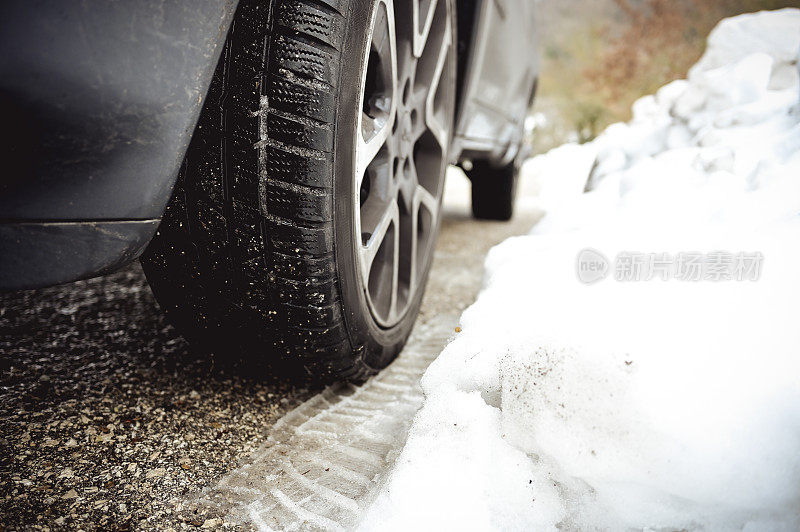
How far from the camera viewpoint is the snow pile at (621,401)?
77 cm

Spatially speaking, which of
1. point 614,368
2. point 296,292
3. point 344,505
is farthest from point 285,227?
point 614,368

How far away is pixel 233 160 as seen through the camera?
861mm

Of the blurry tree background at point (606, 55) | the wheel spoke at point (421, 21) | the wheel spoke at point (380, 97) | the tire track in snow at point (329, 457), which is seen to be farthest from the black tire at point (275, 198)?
the blurry tree background at point (606, 55)

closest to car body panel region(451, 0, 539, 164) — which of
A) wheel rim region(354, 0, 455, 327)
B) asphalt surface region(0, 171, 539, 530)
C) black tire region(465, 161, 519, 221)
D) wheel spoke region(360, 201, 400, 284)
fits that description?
wheel rim region(354, 0, 455, 327)

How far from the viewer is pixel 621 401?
83 centimetres

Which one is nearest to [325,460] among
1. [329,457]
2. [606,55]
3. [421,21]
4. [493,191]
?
[329,457]

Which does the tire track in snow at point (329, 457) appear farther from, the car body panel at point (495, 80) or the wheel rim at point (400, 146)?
the car body panel at point (495, 80)

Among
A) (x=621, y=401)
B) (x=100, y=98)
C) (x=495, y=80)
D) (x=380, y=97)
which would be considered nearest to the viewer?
(x=100, y=98)

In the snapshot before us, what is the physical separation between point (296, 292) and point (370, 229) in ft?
0.98

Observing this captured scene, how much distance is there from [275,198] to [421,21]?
2.25 feet

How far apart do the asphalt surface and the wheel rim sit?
395 millimetres

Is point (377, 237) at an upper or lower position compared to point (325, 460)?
upper

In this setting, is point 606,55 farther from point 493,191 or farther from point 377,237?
point 377,237

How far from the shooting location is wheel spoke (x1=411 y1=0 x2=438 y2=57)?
121 centimetres
